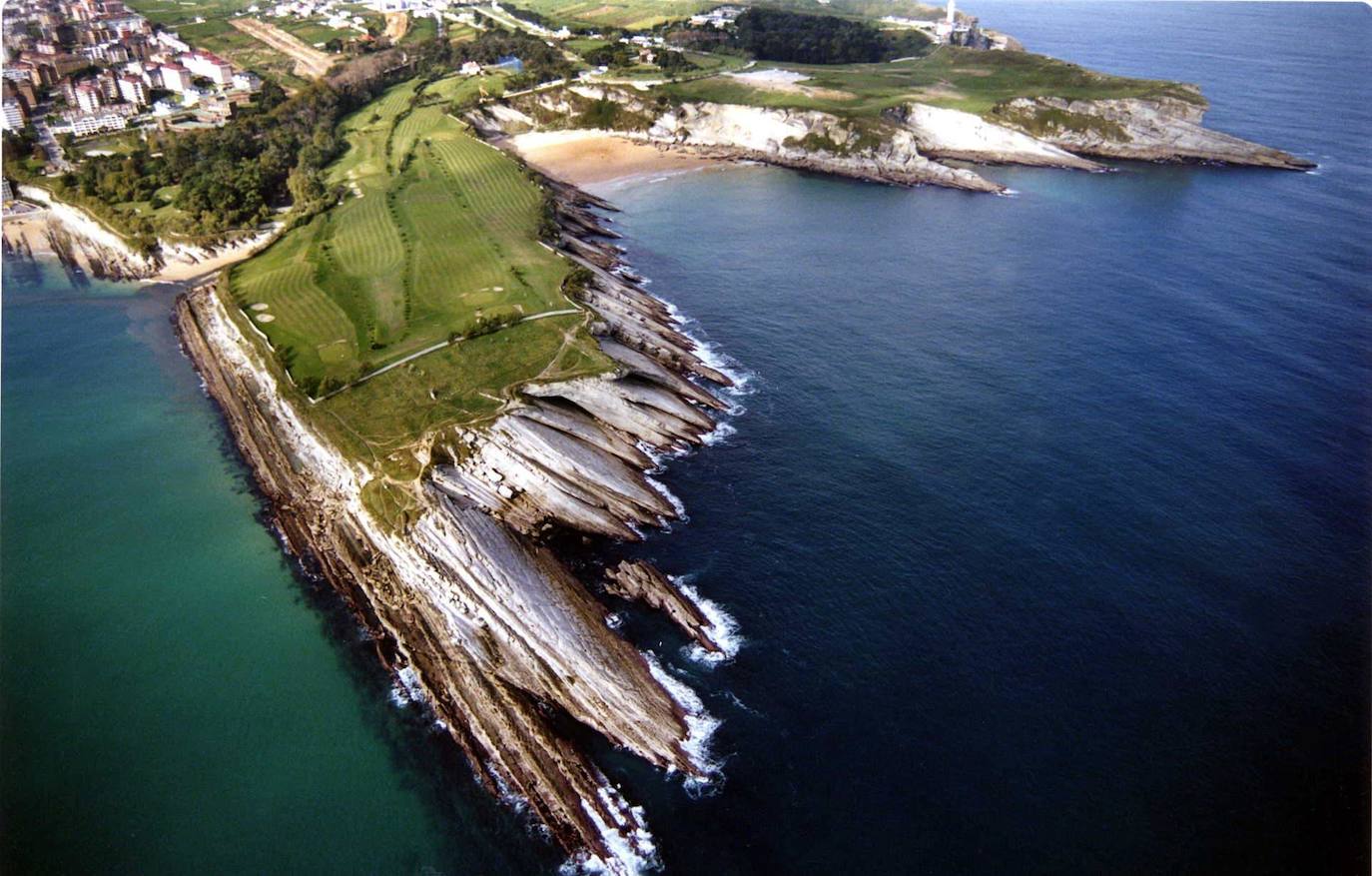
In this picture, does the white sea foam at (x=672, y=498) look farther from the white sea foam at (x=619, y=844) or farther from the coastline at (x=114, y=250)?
the coastline at (x=114, y=250)

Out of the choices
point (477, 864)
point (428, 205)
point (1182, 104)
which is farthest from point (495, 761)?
Result: point (1182, 104)

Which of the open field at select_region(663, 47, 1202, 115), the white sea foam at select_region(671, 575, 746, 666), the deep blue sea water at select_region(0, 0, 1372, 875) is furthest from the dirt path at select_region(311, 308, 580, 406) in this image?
the open field at select_region(663, 47, 1202, 115)

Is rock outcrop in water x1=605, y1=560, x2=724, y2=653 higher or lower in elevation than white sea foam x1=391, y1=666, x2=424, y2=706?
higher

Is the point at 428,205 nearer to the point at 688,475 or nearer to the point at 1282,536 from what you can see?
the point at 688,475

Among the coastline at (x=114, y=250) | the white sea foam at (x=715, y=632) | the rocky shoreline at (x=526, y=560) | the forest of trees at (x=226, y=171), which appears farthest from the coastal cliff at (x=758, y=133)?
the white sea foam at (x=715, y=632)

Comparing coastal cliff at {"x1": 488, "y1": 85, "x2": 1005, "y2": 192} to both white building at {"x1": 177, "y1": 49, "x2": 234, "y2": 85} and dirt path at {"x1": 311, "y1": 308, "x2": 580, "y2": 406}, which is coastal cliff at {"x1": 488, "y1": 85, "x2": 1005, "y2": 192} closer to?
white building at {"x1": 177, "y1": 49, "x2": 234, "y2": 85}

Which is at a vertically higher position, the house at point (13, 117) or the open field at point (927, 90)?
the open field at point (927, 90)
